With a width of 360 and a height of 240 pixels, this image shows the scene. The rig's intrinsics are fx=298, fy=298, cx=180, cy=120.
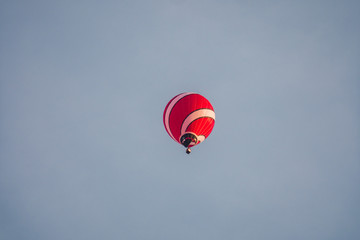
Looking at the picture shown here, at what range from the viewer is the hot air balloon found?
581 inches

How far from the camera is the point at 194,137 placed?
1486 centimetres

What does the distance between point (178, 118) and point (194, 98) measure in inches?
53.1

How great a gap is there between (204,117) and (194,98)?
3.68ft

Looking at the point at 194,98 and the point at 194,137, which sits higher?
the point at 194,98

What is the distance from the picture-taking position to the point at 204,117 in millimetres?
15055

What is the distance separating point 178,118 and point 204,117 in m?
1.32

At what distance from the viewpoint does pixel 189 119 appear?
1472cm

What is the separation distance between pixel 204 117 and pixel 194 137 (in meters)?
1.14

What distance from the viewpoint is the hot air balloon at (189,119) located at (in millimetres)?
14758

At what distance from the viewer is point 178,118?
1499 centimetres

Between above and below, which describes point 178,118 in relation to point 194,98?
below

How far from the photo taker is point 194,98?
50.2 ft
